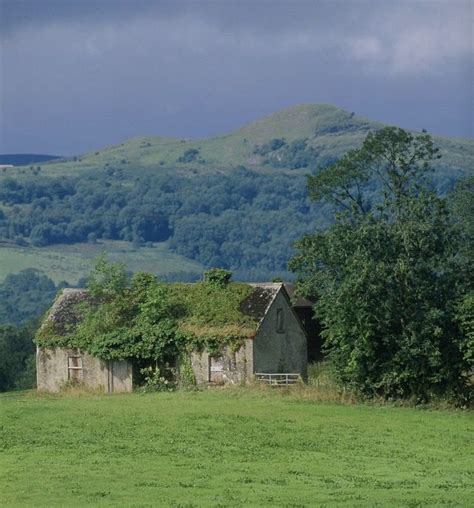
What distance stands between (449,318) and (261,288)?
1466cm

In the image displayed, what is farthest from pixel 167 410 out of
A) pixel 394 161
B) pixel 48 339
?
pixel 394 161

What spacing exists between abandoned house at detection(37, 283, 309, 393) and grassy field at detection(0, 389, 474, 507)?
24.5 ft

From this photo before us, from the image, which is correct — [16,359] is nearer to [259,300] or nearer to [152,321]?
[152,321]

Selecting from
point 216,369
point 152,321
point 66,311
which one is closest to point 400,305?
point 216,369

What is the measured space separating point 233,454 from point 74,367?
98.2 feet

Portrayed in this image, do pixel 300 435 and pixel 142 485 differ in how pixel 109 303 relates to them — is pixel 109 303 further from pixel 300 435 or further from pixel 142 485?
pixel 142 485

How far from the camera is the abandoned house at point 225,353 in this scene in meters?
60.0

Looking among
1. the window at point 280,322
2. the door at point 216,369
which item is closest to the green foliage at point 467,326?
the door at point 216,369

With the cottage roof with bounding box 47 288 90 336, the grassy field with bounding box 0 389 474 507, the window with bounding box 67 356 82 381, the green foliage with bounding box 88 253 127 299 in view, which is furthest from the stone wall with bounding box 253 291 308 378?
the cottage roof with bounding box 47 288 90 336

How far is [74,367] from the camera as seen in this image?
209 feet

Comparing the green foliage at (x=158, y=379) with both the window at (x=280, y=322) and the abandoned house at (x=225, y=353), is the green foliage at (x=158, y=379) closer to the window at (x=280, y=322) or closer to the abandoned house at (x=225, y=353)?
the abandoned house at (x=225, y=353)

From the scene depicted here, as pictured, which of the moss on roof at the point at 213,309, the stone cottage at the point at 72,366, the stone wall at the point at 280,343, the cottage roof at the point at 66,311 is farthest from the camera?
the cottage roof at the point at 66,311

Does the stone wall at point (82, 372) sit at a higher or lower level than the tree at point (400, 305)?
lower

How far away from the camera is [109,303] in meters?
63.8
